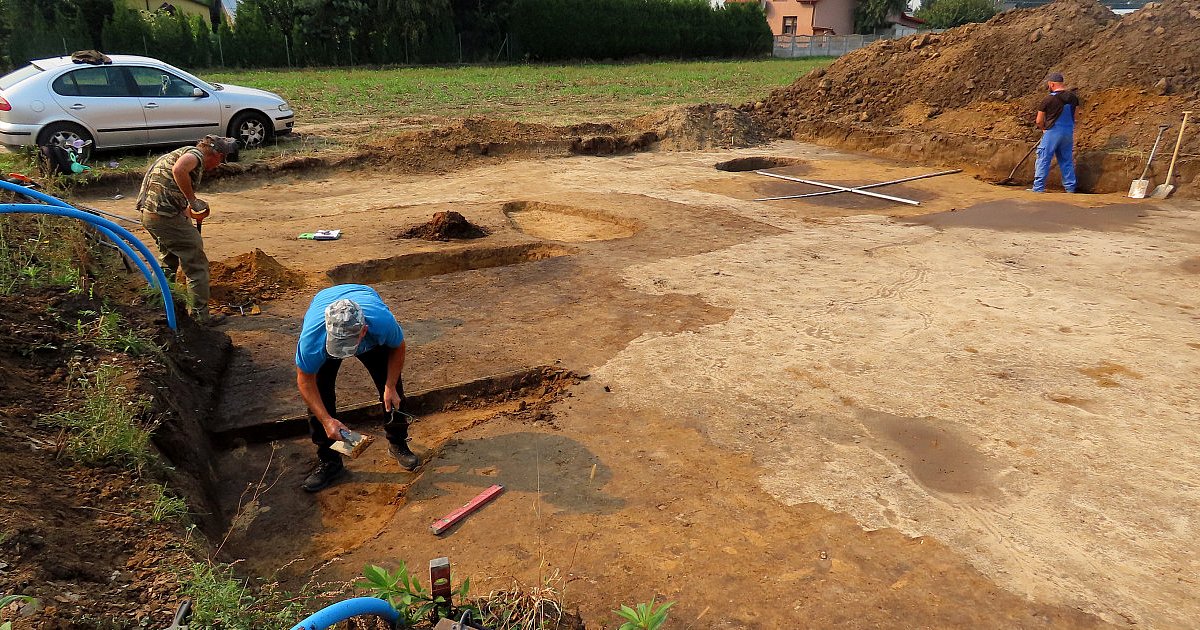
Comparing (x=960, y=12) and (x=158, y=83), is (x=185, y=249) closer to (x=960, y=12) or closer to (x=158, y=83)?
(x=158, y=83)

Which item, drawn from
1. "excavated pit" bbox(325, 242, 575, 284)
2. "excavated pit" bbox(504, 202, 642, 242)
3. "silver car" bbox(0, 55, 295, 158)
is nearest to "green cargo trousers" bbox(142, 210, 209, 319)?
"excavated pit" bbox(325, 242, 575, 284)

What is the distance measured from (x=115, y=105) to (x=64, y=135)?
0.85m

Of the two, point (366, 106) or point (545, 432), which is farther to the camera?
point (366, 106)

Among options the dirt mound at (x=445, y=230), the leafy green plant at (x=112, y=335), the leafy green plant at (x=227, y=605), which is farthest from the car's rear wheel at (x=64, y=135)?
the leafy green plant at (x=227, y=605)

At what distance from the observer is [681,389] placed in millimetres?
5070

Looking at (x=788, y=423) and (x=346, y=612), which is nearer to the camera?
(x=346, y=612)

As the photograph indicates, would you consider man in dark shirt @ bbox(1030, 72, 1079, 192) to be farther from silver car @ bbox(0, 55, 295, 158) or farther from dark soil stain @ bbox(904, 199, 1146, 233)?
silver car @ bbox(0, 55, 295, 158)

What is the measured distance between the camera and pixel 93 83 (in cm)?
1093

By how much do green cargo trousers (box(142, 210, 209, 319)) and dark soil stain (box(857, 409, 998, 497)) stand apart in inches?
209

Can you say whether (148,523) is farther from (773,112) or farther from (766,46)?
(766,46)

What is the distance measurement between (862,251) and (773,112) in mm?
10782

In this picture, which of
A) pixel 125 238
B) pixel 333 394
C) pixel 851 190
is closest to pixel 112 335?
pixel 125 238

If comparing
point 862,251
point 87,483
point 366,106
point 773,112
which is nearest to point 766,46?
point 773,112

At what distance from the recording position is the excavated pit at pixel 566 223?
9.22 metres
